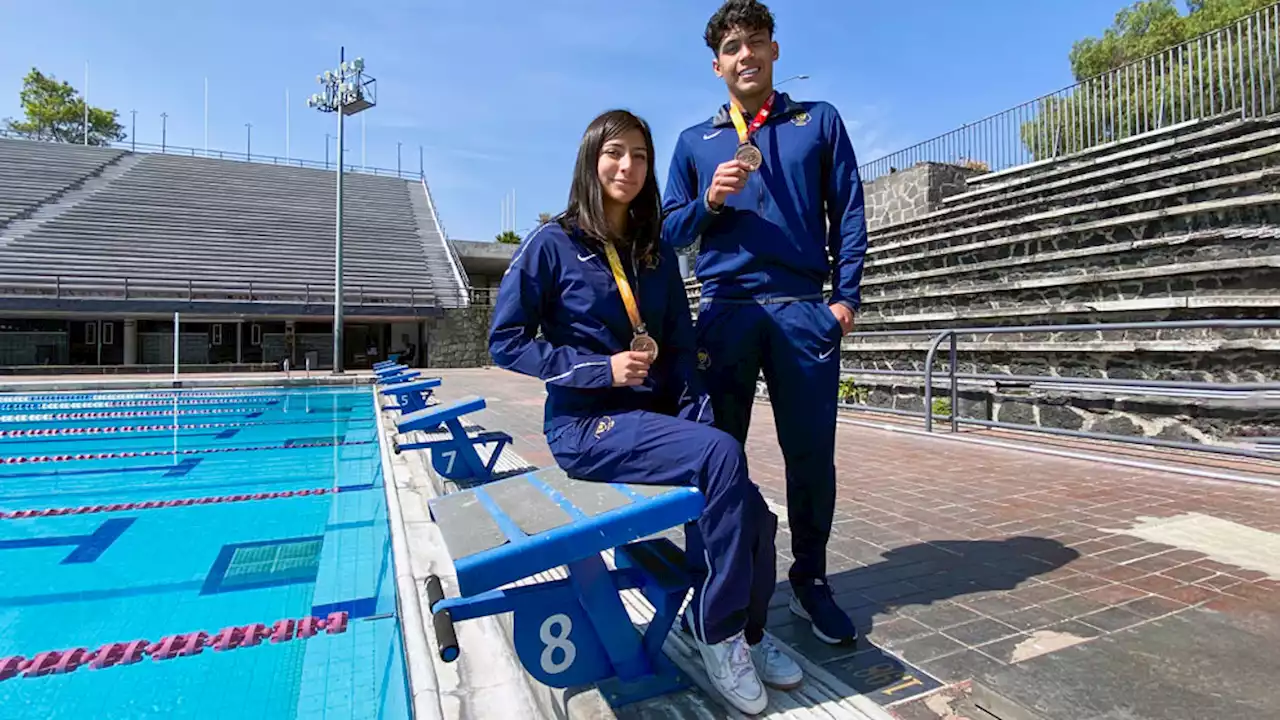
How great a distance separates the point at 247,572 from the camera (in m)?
3.50

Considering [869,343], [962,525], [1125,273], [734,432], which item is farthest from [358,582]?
[869,343]

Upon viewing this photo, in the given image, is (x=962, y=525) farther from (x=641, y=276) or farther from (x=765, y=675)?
(x=641, y=276)

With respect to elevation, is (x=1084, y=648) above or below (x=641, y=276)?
below

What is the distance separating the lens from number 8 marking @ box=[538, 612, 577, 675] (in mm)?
Result: 1553

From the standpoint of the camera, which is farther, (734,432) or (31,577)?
(31,577)

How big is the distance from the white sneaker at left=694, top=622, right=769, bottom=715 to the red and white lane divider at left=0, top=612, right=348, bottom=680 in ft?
6.12

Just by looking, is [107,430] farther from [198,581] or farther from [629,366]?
[629,366]

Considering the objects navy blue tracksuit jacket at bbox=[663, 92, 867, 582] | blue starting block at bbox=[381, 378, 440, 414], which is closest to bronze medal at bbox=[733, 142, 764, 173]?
navy blue tracksuit jacket at bbox=[663, 92, 867, 582]

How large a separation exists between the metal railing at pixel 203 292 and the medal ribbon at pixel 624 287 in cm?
2074

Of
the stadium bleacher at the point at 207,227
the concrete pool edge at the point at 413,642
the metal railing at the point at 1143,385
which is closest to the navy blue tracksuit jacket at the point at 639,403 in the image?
the concrete pool edge at the point at 413,642

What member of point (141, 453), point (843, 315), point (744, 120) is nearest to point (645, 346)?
point (843, 315)

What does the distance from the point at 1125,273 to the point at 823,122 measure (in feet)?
19.3

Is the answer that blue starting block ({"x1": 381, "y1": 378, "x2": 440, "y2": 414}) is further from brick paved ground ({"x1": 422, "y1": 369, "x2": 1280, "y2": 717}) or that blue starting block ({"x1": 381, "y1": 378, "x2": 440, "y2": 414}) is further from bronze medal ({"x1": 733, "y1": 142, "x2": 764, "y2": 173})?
bronze medal ({"x1": 733, "y1": 142, "x2": 764, "y2": 173})

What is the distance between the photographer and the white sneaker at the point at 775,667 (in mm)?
1627
